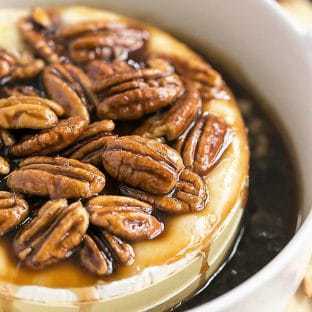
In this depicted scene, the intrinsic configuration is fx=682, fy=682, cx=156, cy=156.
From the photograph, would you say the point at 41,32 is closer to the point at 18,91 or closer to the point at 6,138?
the point at 18,91

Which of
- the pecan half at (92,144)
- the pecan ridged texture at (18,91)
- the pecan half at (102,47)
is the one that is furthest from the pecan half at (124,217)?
the pecan half at (102,47)

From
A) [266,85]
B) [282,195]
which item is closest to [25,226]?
[282,195]

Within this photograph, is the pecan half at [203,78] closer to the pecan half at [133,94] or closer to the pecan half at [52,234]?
the pecan half at [133,94]

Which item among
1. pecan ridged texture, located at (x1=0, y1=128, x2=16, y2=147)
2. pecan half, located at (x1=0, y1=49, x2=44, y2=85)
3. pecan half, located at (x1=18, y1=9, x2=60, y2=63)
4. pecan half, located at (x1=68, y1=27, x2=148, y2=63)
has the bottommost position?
pecan ridged texture, located at (x1=0, y1=128, x2=16, y2=147)

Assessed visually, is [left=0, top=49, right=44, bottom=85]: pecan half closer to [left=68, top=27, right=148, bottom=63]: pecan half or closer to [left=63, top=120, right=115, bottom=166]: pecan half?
[left=68, top=27, right=148, bottom=63]: pecan half

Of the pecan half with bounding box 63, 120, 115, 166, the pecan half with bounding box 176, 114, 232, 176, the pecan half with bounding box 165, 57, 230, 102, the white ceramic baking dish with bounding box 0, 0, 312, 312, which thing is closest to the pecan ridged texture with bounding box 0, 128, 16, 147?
the pecan half with bounding box 63, 120, 115, 166

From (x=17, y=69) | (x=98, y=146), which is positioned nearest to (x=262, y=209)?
(x=98, y=146)

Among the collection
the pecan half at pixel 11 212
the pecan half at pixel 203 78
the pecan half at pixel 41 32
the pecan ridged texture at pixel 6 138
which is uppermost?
the pecan half at pixel 203 78
